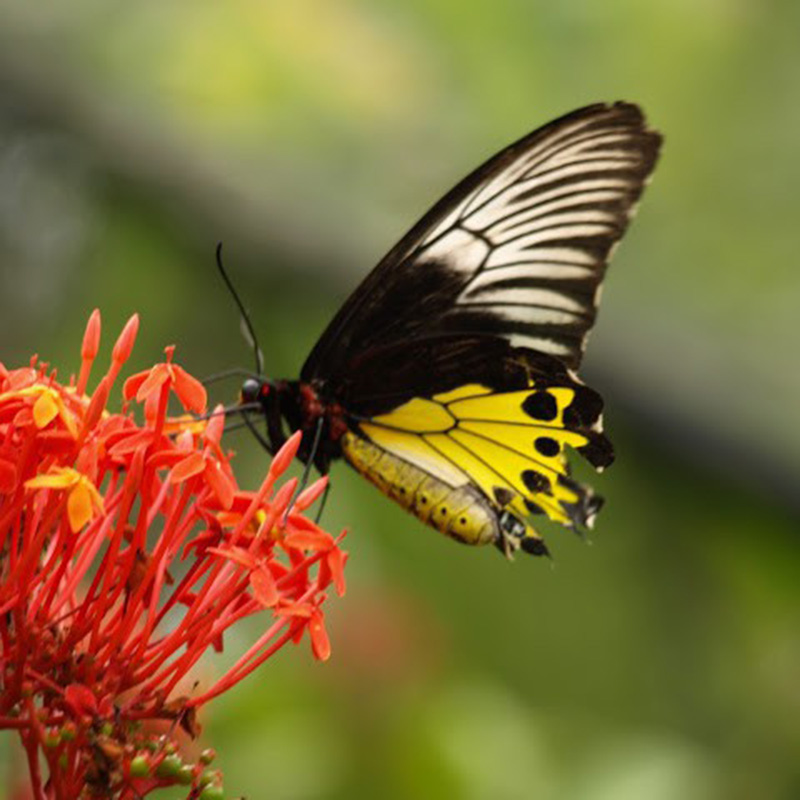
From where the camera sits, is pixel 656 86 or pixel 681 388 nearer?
pixel 681 388

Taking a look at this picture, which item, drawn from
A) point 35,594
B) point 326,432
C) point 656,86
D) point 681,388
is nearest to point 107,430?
point 35,594

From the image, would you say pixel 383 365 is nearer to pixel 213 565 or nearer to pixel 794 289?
pixel 213 565

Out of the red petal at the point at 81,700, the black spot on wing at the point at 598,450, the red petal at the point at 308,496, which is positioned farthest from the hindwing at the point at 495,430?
the red petal at the point at 81,700

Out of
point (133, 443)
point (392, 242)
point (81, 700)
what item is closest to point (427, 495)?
point (133, 443)

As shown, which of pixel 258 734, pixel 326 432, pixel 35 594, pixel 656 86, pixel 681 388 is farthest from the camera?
pixel 656 86

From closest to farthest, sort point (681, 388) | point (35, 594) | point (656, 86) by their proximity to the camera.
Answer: point (35, 594), point (681, 388), point (656, 86)

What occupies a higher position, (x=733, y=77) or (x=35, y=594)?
(x=733, y=77)
